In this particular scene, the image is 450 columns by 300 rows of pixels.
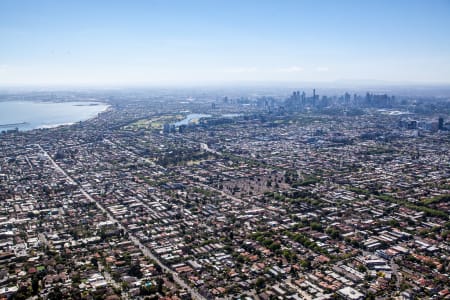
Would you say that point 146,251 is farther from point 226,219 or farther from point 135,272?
point 226,219

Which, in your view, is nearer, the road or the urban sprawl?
the road

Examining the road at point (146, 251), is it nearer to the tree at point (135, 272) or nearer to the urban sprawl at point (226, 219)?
the urban sprawl at point (226, 219)

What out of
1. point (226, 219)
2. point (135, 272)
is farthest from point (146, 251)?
point (226, 219)

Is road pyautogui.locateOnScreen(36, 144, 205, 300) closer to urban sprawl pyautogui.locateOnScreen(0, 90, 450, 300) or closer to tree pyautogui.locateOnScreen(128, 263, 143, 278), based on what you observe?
urban sprawl pyautogui.locateOnScreen(0, 90, 450, 300)

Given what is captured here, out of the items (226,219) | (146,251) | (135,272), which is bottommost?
(146,251)

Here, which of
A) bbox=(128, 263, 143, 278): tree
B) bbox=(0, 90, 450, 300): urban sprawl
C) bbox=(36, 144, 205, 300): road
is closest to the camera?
bbox=(36, 144, 205, 300): road

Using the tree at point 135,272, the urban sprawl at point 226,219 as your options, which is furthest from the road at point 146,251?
the tree at point 135,272

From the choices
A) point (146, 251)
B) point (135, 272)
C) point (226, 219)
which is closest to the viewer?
point (135, 272)

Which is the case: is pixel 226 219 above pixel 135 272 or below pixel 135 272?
above

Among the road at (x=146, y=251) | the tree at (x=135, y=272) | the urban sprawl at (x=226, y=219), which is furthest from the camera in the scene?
the tree at (x=135, y=272)

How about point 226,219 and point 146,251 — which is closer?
point 146,251

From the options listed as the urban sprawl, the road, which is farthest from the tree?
the road

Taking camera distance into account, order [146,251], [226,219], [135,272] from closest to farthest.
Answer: [135,272] < [146,251] < [226,219]
